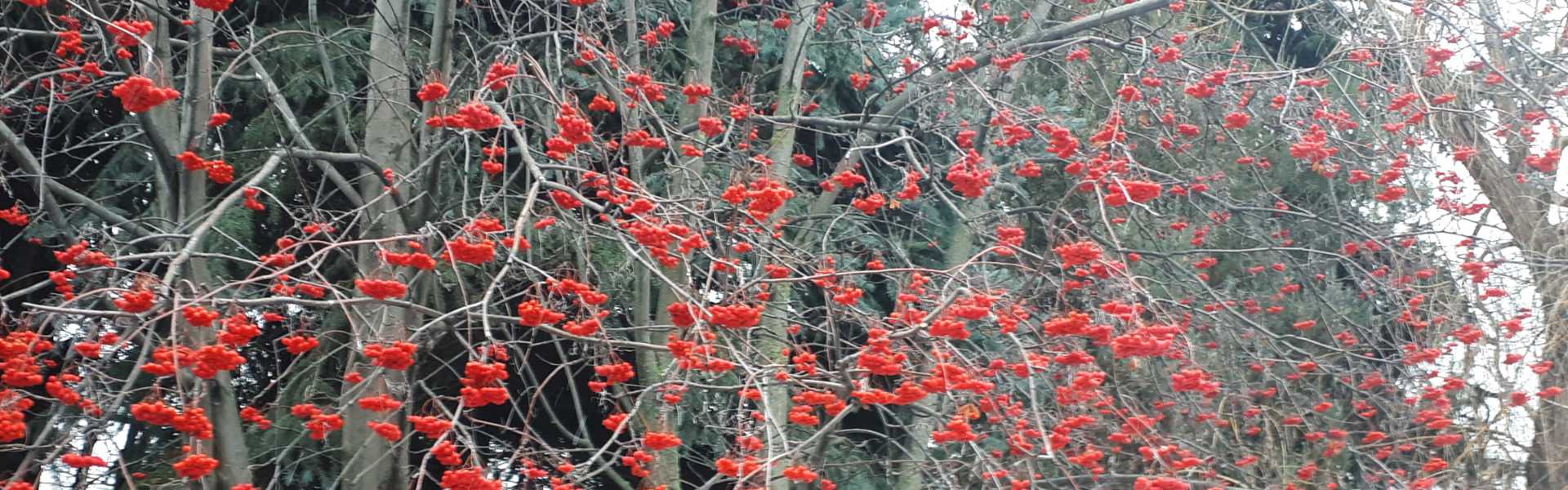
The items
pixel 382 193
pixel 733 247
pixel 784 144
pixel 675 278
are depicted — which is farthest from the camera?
pixel 784 144

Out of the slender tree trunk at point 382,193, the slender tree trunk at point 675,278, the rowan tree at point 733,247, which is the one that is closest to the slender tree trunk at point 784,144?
the rowan tree at point 733,247

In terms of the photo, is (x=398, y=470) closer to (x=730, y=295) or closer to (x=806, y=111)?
(x=730, y=295)

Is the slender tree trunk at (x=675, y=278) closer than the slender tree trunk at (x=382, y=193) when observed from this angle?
No

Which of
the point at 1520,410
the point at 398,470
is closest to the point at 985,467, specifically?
the point at 398,470

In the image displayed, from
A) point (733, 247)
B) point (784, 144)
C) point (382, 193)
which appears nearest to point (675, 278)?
point (784, 144)

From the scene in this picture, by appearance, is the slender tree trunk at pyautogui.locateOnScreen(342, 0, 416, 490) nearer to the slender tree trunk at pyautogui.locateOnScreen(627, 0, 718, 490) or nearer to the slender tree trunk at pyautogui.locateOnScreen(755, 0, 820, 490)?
the slender tree trunk at pyautogui.locateOnScreen(627, 0, 718, 490)

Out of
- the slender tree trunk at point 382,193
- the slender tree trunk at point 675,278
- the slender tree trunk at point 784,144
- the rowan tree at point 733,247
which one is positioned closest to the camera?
the rowan tree at point 733,247

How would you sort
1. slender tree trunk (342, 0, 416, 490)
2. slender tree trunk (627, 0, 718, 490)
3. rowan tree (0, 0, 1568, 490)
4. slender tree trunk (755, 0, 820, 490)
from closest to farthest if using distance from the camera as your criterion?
rowan tree (0, 0, 1568, 490) → slender tree trunk (342, 0, 416, 490) → slender tree trunk (627, 0, 718, 490) → slender tree trunk (755, 0, 820, 490)

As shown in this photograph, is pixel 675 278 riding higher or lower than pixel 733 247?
lower

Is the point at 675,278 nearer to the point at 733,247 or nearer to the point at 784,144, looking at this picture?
the point at 784,144

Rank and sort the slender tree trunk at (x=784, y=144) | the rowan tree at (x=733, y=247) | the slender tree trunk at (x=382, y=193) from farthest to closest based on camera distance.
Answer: the slender tree trunk at (x=784, y=144) → the slender tree trunk at (x=382, y=193) → the rowan tree at (x=733, y=247)

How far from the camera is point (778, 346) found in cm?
555

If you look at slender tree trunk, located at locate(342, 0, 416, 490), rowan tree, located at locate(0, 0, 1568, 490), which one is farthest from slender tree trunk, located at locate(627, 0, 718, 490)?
slender tree trunk, located at locate(342, 0, 416, 490)

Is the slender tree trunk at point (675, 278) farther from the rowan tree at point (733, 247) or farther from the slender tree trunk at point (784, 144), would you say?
the slender tree trunk at point (784, 144)
